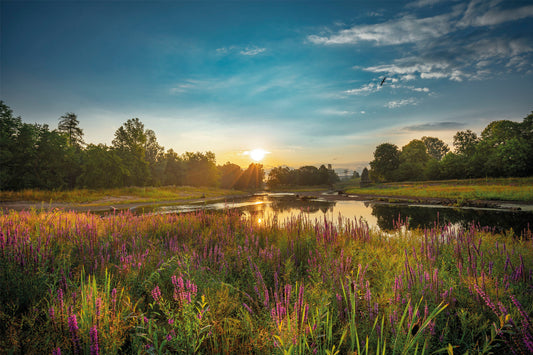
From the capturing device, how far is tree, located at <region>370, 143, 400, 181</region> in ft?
249

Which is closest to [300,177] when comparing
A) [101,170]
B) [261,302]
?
[101,170]

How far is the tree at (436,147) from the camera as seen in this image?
4446 inches

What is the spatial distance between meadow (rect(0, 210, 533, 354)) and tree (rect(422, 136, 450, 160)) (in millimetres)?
132521

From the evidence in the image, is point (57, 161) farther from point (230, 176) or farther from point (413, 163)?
point (413, 163)

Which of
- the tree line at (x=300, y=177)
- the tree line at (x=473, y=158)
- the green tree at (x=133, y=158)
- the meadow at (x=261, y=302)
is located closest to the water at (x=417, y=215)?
the meadow at (x=261, y=302)

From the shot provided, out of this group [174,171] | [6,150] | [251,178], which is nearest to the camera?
[6,150]

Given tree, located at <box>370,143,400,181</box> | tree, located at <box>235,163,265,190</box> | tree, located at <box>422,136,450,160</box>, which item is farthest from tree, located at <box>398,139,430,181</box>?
tree, located at <box>235,163,265,190</box>

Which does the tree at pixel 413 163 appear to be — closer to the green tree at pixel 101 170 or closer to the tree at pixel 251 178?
the tree at pixel 251 178

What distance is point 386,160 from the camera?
252 ft

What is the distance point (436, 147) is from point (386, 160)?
5764 centimetres

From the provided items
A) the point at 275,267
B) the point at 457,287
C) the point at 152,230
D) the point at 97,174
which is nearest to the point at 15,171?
the point at 97,174

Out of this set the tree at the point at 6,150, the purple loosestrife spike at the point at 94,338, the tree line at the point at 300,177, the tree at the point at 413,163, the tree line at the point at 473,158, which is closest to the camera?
the purple loosestrife spike at the point at 94,338

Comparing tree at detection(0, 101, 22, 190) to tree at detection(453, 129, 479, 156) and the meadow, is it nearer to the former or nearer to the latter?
the meadow

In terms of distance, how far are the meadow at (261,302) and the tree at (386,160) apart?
78325 mm
